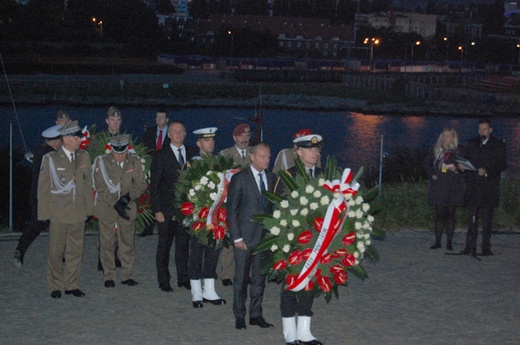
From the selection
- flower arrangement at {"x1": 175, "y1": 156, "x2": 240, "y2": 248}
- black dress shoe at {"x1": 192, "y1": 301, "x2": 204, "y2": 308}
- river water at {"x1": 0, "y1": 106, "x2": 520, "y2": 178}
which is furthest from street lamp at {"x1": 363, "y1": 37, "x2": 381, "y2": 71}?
black dress shoe at {"x1": 192, "y1": 301, "x2": 204, "y2": 308}

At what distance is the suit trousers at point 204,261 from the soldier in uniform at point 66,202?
128 cm

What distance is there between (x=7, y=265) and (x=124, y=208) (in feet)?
6.71

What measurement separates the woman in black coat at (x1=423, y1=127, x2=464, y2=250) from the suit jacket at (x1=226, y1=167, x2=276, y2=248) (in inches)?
196

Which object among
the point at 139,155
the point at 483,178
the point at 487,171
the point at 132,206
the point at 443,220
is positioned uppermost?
the point at 139,155

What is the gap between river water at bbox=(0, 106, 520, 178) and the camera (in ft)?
216

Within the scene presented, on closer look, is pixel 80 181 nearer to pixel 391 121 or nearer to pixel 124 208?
pixel 124 208

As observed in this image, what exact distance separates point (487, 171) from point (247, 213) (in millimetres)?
5202

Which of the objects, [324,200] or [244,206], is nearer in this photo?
[324,200]

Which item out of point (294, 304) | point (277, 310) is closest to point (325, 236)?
point (294, 304)

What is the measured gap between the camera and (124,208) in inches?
418

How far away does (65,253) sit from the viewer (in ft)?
33.8

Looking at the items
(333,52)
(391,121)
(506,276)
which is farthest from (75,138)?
(333,52)

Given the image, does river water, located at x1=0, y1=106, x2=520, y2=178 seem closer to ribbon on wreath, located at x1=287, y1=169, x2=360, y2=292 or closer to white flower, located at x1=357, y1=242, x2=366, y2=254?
white flower, located at x1=357, y1=242, x2=366, y2=254

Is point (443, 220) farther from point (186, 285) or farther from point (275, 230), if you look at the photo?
point (275, 230)
